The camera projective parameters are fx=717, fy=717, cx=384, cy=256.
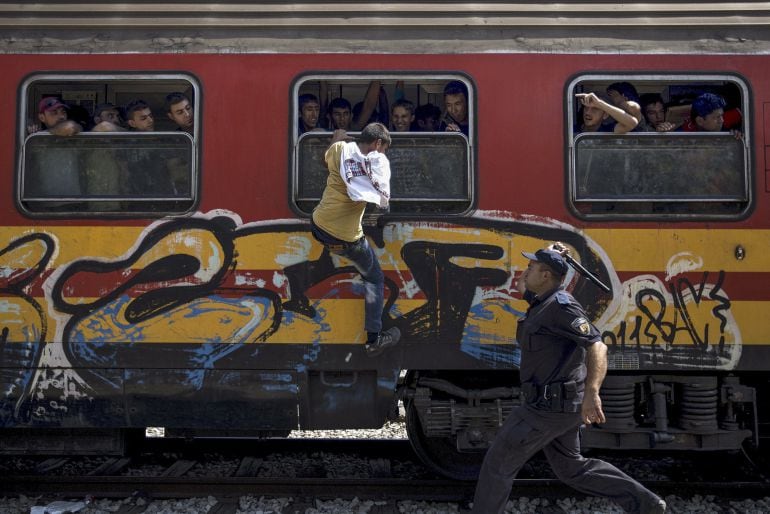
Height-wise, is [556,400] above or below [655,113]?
below

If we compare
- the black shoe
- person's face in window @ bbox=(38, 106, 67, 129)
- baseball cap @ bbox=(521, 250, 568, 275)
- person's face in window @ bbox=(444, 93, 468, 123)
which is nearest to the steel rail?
person's face in window @ bbox=(444, 93, 468, 123)

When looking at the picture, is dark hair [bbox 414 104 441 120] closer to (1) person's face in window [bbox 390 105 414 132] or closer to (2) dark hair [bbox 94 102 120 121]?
(1) person's face in window [bbox 390 105 414 132]

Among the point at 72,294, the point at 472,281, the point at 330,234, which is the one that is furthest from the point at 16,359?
the point at 472,281

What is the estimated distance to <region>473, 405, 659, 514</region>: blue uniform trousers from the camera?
13.3ft

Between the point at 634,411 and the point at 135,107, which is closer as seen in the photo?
the point at 135,107

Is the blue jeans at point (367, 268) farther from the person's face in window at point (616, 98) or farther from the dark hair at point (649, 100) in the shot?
the dark hair at point (649, 100)

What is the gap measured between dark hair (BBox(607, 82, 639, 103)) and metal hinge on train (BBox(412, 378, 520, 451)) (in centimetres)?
230

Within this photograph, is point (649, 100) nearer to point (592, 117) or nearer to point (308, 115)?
point (592, 117)

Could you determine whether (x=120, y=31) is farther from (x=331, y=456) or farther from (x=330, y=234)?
(x=331, y=456)

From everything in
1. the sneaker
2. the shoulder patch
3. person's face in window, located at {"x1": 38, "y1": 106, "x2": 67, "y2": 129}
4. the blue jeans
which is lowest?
the sneaker

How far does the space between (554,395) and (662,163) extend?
218cm

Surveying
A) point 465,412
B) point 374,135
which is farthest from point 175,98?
point 465,412

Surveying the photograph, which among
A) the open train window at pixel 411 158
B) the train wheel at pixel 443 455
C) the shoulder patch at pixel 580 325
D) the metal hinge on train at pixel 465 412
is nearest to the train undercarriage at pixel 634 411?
the metal hinge on train at pixel 465 412

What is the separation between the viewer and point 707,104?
515cm
